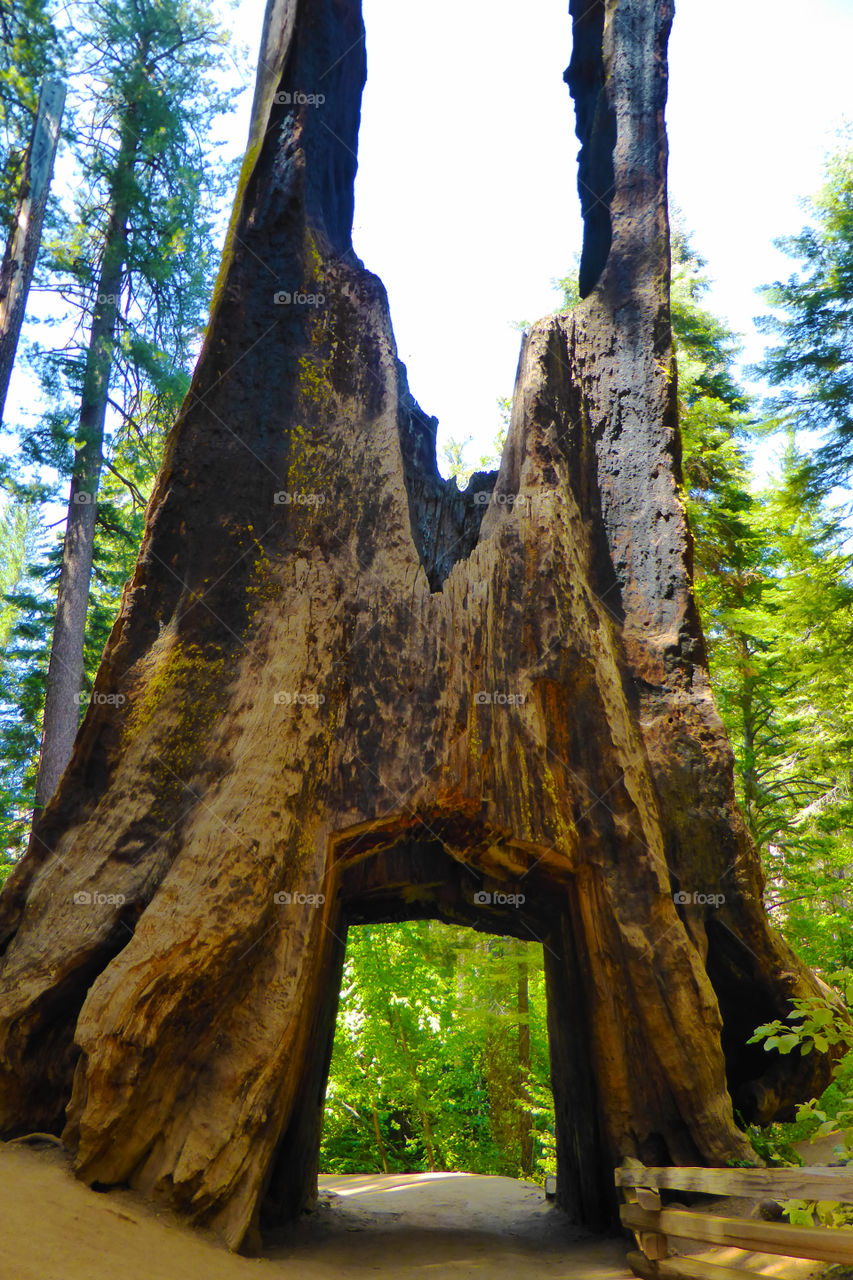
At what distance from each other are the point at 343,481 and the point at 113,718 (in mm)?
2797

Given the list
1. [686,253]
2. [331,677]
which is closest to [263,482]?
[331,677]

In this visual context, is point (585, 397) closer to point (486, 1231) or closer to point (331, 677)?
point (331, 677)

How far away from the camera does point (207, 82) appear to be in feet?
49.4

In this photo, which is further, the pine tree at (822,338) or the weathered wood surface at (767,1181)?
the pine tree at (822,338)
